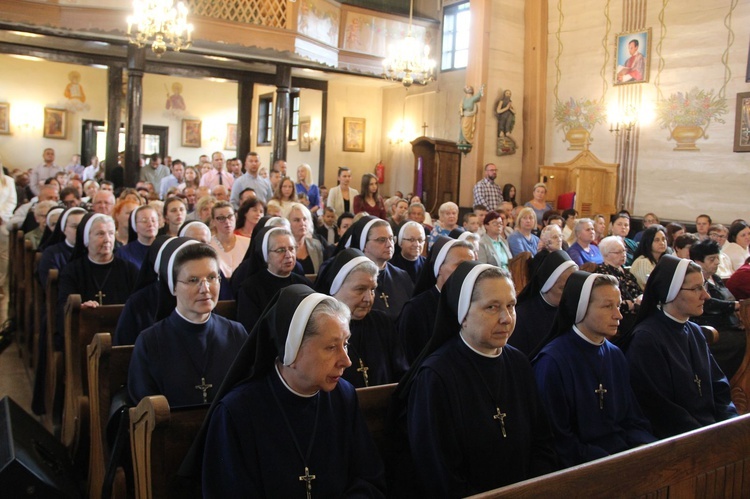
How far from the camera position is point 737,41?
11391 mm

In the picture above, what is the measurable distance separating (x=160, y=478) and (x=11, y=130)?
18.2 meters

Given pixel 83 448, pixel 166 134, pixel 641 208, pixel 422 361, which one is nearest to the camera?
pixel 422 361

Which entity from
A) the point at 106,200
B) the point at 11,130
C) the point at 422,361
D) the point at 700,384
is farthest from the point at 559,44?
the point at 11,130

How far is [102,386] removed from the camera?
3285mm

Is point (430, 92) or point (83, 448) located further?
point (430, 92)

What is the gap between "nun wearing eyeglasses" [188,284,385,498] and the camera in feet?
7.39

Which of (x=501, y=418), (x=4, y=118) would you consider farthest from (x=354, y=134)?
(x=501, y=418)

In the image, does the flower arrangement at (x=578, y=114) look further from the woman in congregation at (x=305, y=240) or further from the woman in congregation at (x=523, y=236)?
the woman in congregation at (x=305, y=240)

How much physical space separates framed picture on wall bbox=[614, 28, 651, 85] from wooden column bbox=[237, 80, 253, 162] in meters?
9.06

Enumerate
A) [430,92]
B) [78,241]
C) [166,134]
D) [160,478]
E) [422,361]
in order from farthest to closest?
[166,134] → [430,92] → [78,241] → [422,361] → [160,478]

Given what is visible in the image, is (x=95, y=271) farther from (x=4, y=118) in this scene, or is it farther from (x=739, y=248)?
(x=4, y=118)

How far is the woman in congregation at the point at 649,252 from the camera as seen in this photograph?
6.93 meters

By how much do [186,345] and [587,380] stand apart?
193 cm

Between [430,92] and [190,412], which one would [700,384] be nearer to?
[190,412]
